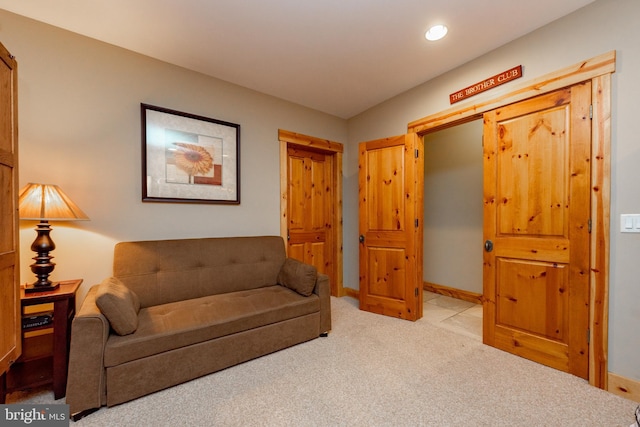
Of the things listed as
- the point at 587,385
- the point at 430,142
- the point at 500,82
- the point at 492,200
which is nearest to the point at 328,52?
the point at 500,82

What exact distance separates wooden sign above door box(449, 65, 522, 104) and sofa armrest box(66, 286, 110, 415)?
3.30m

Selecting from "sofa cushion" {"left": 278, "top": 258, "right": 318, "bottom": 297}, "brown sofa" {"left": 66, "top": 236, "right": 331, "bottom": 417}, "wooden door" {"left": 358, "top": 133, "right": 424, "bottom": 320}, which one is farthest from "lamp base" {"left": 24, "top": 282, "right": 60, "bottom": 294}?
"wooden door" {"left": 358, "top": 133, "right": 424, "bottom": 320}

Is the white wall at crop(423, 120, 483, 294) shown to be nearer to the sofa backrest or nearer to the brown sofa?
the brown sofa

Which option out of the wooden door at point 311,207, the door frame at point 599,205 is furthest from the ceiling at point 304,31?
the wooden door at point 311,207

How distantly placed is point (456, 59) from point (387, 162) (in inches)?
45.2

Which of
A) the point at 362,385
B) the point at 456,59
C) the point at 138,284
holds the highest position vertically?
A: the point at 456,59

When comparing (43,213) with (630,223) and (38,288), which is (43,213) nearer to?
(38,288)

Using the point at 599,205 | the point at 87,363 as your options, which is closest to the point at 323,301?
the point at 87,363

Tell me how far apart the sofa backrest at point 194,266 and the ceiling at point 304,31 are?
5.58 feet

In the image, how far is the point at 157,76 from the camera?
7.93 feet

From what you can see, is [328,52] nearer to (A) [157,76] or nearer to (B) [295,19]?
(B) [295,19]

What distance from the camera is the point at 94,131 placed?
214 cm

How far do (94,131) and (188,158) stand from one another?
2.34 feet

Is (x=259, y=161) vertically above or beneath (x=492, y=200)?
above
